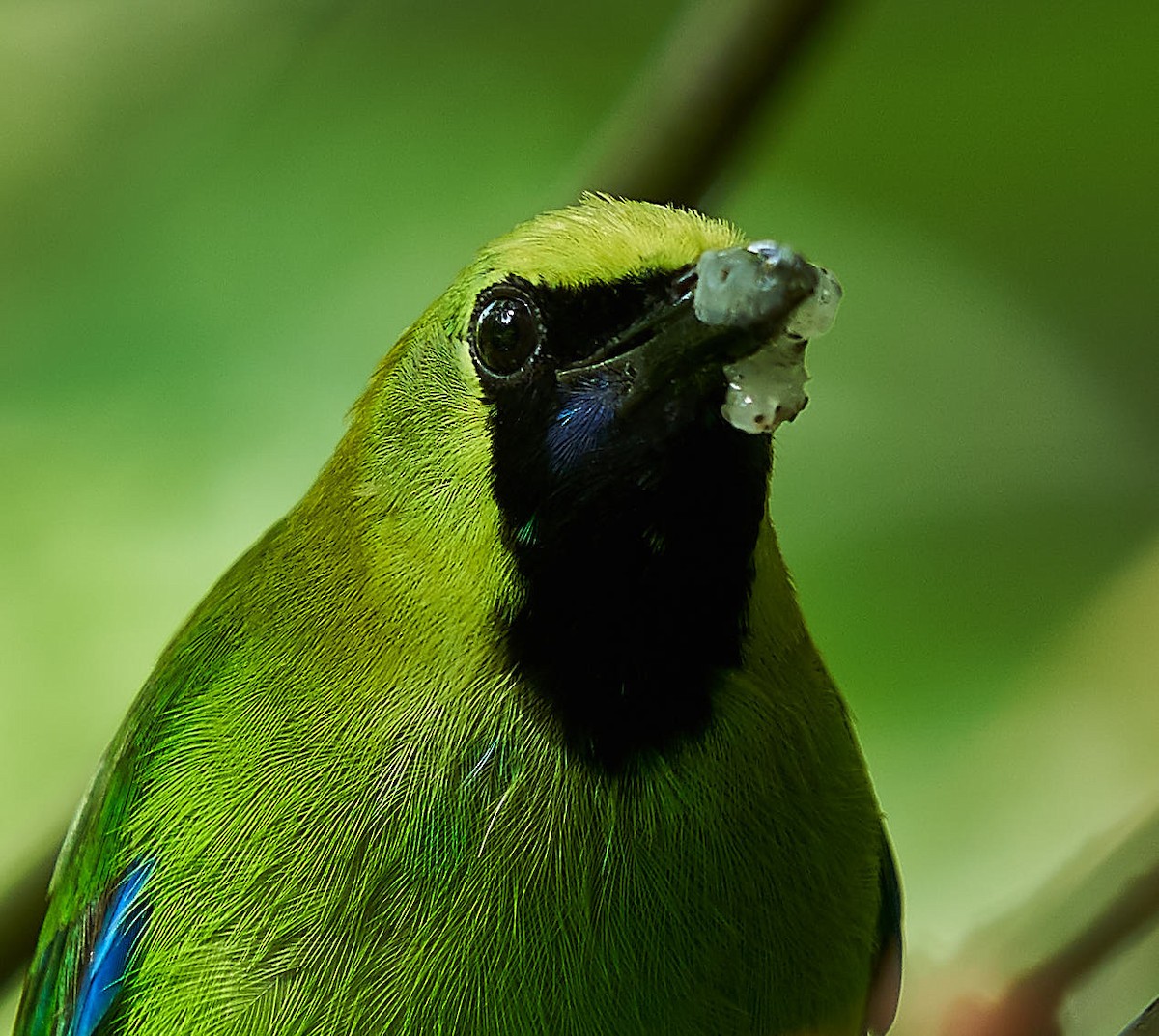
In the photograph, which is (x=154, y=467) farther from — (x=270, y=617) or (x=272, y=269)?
(x=270, y=617)

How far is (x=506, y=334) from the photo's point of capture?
4.56ft

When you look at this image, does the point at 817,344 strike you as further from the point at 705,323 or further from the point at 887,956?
the point at 705,323

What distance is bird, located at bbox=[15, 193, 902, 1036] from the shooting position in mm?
1346

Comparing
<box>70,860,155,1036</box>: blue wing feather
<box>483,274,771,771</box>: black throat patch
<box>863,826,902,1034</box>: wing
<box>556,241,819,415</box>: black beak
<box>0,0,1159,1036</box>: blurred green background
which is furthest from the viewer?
<box>0,0,1159,1036</box>: blurred green background

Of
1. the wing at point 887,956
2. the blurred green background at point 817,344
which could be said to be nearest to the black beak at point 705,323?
the wing at point 887,956

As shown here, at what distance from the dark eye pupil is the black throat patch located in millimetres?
16

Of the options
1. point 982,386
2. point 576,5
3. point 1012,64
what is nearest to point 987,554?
point 982,386

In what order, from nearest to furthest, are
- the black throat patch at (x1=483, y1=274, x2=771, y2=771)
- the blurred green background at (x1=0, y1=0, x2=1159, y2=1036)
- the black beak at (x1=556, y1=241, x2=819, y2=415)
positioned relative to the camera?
the black beak at (x1=556, y1=241, x2=819, y2=415), the black throat patch at (x1=483, y1=274, x2=771, y2=771), the blurred green background at (x1=0, y1=0, x2=1159, y2=1036)

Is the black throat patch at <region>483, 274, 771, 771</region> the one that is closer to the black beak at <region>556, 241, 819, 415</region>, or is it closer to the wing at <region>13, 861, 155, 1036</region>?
the black beak at <region>556, 241, 819, 415</region>


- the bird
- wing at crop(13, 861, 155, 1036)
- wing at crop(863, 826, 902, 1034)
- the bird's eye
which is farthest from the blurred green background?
the bird's eye

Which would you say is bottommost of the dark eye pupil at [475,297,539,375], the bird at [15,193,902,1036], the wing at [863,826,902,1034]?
the wing at [863,826,902,1034]

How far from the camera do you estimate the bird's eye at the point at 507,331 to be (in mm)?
1369

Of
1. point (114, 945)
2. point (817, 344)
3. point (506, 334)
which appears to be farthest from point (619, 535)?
point (817, 344)

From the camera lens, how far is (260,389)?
313cm
